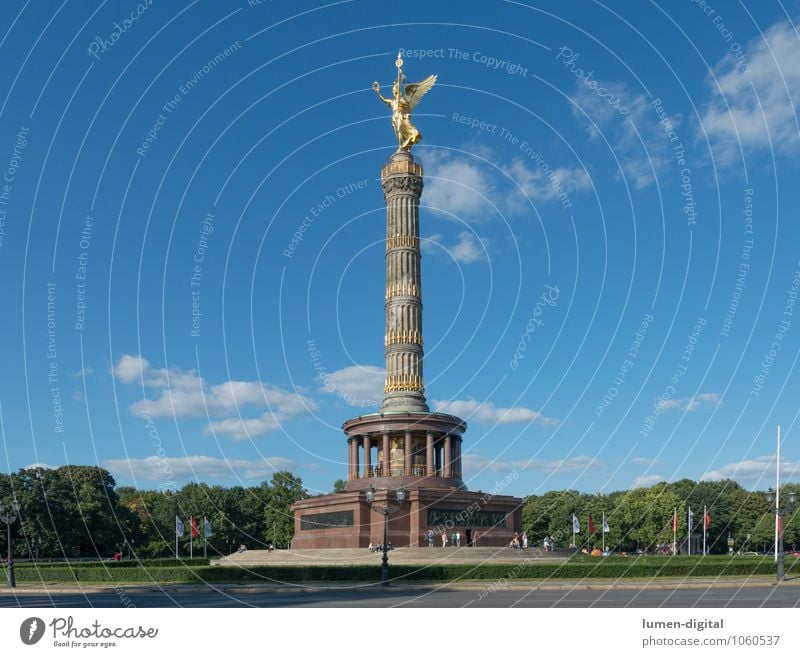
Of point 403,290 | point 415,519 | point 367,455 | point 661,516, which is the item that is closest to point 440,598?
point 415,519

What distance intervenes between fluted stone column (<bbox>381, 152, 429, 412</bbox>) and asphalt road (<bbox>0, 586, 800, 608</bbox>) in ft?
86.5

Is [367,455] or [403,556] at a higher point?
[367,455]

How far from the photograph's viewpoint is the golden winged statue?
214ft

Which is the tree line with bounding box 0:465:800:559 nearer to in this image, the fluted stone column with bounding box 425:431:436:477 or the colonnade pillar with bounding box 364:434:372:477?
the colonnade pillar with bounding box 364:434:372:477

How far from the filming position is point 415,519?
5344 cm

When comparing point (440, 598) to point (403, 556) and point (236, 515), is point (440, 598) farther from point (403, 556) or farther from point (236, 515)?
point (236, 515)

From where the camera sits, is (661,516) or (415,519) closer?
(415,519)

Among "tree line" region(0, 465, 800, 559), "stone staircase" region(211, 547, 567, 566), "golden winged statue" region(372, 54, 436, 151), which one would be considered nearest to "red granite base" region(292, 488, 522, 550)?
"stone staircase" region(211, 547, 567, 566)

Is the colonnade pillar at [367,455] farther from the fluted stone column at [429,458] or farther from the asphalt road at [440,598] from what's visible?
the asphalt road at [440,598]

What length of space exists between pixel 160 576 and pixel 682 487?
85.0 metres

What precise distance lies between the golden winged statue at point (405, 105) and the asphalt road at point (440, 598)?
38.7 meters

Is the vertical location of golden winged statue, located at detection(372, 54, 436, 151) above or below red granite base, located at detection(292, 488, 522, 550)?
above

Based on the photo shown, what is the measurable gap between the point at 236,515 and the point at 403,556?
152 ft

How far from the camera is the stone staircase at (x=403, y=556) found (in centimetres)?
4722
